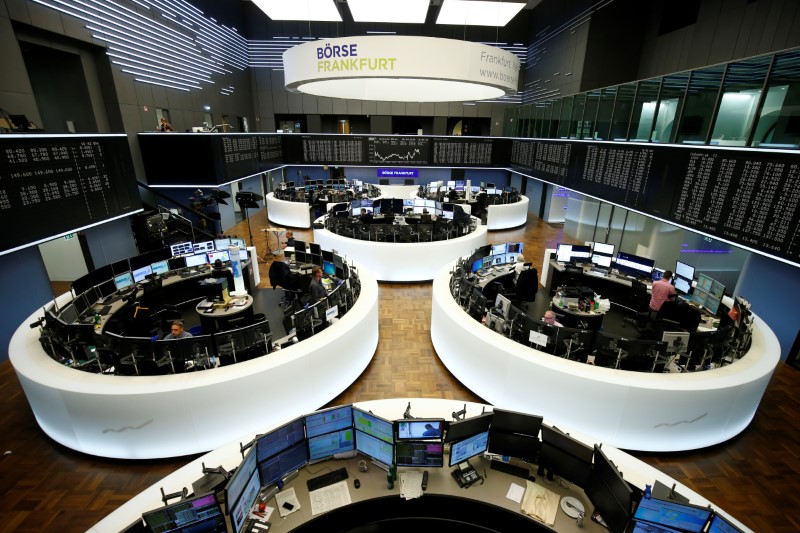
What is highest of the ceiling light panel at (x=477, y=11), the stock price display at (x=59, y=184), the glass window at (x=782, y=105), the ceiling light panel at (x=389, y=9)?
the ceiling light panel at (x=477, y=11)

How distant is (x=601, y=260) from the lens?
800 centimetres

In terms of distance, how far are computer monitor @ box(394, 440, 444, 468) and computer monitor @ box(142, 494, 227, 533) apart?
1.40 m

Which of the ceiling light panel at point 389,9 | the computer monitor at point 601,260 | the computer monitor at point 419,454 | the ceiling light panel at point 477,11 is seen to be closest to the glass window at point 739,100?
the computer monitor at point 601,260

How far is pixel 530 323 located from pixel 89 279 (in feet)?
23.1

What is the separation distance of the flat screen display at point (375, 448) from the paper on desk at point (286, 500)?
0.64 meters

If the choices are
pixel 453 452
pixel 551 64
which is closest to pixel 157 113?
pixel 453 452

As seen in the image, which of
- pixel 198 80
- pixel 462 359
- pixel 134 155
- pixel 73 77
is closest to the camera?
pixel 462 359

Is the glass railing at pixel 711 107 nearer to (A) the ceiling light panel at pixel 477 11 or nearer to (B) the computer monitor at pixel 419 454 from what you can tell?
(A) the ceiling light panel at pixel 477 11

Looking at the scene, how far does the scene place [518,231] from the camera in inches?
557

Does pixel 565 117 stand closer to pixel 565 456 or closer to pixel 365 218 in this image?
pixel 365 218

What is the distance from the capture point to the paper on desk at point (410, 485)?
3.06m

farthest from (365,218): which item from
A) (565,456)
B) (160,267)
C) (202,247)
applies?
(565,456)

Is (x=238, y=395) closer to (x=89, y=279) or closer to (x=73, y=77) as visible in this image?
(x=89, y=279)

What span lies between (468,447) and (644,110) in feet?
27.1
